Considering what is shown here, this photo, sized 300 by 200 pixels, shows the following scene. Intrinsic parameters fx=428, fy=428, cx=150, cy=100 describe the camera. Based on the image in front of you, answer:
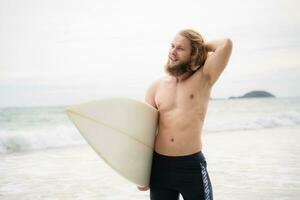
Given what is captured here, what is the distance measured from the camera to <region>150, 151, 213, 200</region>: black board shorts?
2059 mm

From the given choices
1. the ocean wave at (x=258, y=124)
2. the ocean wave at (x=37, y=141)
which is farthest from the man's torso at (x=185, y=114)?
the ocean wave at (x=258, y=124)

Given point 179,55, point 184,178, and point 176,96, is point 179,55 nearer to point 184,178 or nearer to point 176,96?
point 176,96

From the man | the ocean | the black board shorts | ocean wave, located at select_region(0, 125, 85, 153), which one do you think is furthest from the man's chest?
ocean wave, located at select_region(0, 125, 85, 153)

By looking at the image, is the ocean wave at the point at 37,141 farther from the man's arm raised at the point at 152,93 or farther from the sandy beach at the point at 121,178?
the man's arm raised at the point at 152,93

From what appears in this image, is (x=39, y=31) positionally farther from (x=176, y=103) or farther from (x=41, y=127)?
(x=176, y=103)

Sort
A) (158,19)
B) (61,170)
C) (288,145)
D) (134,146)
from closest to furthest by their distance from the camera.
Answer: (134,146) → (61,170) → (288,145) → (158,19)

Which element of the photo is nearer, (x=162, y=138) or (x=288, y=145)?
(x=162, y=138)

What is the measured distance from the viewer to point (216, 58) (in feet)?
6.64

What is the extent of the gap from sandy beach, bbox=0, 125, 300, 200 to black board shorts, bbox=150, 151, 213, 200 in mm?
2177

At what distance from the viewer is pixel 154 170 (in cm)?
221

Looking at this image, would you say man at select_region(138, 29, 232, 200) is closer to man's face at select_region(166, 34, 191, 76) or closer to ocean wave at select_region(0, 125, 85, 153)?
man's face at select_region(166, 34, 191, 76)

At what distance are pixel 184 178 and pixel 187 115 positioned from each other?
1.00ft

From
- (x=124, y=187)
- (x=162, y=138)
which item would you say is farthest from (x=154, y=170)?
(x=124, y=187)

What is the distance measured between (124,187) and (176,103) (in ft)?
9.39
